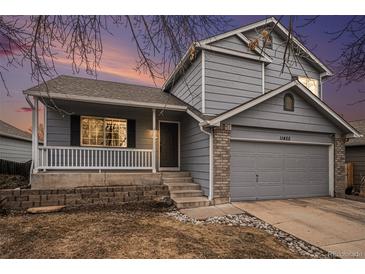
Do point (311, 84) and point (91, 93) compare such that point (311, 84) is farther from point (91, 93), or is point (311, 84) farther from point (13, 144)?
point (13, 144)

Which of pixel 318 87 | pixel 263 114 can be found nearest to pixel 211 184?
pixel 263 114

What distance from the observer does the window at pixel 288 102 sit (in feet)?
24.2

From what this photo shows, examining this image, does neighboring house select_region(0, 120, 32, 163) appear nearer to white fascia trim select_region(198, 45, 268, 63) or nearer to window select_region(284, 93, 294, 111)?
white fascia trim select_region(198, 45, 268, 63)

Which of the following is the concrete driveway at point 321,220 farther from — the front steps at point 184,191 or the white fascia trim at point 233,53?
the white fascia trim at point 233,53

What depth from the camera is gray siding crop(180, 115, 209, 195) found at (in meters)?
6.83

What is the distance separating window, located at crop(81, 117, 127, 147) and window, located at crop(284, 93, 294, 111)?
543 centimetres

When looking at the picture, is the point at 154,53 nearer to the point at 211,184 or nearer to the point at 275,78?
the point at 211,184

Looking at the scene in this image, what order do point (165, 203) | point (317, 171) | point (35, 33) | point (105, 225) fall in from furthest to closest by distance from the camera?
1. point (317, 171)
2. point (165, 203)
3. point (105, 225)
4. point (35, 33)

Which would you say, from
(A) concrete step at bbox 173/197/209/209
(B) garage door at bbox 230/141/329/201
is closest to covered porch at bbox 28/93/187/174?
(A) concrete step at bbox 173/197/209/209

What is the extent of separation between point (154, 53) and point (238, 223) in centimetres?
378

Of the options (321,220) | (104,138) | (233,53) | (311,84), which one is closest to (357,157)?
(311,84)

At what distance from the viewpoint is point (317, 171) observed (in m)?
7.89

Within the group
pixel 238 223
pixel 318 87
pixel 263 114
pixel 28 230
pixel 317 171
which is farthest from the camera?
pixel 318 87

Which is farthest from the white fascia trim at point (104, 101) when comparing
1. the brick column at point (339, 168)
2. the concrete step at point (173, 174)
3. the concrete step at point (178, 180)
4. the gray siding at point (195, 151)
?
the brick column at point (339, 168)
